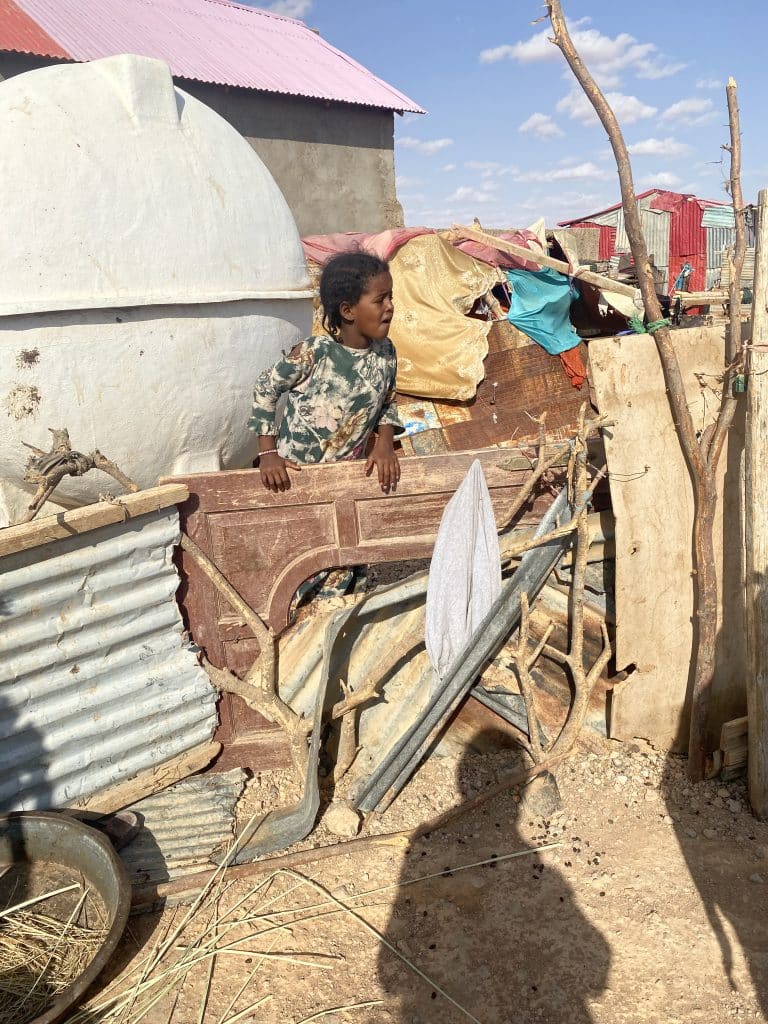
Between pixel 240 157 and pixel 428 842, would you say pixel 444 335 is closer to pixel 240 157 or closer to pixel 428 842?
pixel 240 157

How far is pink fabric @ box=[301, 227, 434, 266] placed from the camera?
8000 millimetres

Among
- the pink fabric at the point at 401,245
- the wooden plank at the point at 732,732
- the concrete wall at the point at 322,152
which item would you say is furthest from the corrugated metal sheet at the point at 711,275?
the wooden plank at the point at 732,732

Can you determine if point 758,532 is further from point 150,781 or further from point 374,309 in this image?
point 150,781

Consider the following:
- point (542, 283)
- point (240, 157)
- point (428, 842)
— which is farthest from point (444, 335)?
point (428, 842)

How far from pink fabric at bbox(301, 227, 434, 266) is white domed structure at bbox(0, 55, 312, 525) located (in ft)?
11.5

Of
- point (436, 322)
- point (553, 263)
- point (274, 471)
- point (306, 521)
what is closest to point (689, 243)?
point (553, 263)

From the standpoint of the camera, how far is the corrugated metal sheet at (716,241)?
77.1ft

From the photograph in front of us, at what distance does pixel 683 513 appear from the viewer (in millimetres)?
3664

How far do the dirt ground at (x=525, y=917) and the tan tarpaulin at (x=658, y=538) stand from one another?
338 mm

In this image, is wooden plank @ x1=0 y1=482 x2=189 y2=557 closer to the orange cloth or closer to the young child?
the young child

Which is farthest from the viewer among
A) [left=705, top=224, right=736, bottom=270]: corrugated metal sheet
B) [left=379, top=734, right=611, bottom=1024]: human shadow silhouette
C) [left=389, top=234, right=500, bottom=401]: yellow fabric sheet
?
[left=705, top=224, right=736, bottom=270]: corrugated metal sheet

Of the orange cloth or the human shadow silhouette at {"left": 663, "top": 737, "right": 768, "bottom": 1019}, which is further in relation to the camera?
the orange cloth

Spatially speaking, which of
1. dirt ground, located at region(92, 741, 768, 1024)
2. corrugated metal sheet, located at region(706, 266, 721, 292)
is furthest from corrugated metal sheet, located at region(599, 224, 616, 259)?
dirt ground, located at region(92, 741, 768, 1024)

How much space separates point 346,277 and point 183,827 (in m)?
2.79
